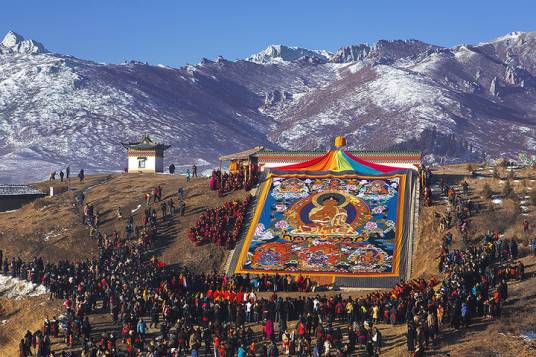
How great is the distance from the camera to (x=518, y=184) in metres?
50.9

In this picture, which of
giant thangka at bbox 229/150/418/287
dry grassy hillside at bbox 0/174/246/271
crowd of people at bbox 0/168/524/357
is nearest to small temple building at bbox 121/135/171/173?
dry grassy hillside at bbox 0/174/246/271

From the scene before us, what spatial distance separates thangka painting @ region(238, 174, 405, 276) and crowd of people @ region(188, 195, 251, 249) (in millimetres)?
947

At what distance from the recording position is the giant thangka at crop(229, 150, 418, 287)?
42.1 metres

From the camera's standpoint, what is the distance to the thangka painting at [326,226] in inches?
1673

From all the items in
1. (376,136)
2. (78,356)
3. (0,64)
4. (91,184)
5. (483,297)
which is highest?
(0,64)

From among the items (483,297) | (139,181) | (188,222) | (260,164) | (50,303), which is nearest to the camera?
(483,297)

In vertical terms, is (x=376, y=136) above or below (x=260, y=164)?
above

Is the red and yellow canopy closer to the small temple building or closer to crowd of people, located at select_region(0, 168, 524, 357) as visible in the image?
crowd of people, located at select_region(0, 168, 524, 357)

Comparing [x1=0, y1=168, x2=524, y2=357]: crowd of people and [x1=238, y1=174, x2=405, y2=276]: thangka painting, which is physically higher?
[x1=238, y1=174, x2=405, y2=276]: thangka painting

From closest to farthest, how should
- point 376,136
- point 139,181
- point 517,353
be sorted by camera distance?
point 517,353
point 139,181
point 376,136

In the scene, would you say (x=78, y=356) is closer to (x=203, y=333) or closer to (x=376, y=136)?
(x=203, y=333)

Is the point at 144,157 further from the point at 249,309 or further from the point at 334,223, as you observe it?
the point at 249,309

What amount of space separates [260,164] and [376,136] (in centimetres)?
11926

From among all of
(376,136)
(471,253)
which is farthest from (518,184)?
(376,136)
